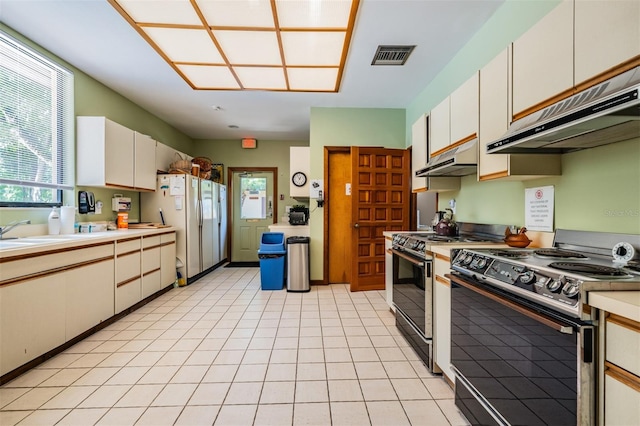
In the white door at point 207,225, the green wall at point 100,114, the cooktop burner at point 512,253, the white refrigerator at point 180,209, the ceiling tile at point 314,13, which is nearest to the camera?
the cooktop burner at point 512,253

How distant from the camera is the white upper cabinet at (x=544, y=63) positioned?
4.36ft

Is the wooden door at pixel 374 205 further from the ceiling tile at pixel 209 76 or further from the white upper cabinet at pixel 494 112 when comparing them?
the white upper cabinet at pixel 494 112

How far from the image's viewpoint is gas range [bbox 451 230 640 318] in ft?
3.07

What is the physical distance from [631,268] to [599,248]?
336mm

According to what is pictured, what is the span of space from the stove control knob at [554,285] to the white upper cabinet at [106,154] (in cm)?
410

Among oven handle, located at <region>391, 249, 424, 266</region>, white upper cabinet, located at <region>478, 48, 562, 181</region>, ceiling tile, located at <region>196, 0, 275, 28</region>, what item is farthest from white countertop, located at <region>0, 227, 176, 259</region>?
white upper cabinet, located at <region>478, 48, 562, 181</region>

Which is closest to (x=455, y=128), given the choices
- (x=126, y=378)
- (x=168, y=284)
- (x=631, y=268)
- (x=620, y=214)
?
(x=620, y=214)

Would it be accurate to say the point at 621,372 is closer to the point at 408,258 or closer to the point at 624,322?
the point at 624,322

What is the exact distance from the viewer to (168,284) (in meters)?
4.09

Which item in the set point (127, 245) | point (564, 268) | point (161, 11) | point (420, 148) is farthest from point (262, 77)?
point (564, 268)

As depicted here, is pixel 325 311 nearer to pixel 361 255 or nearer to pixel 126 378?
pixel 361 255

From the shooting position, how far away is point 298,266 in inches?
163

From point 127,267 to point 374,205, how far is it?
3.21 metres

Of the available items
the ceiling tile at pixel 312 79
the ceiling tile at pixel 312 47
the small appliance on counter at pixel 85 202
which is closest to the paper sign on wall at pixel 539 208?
the ceiling tile at pixel 312 47
